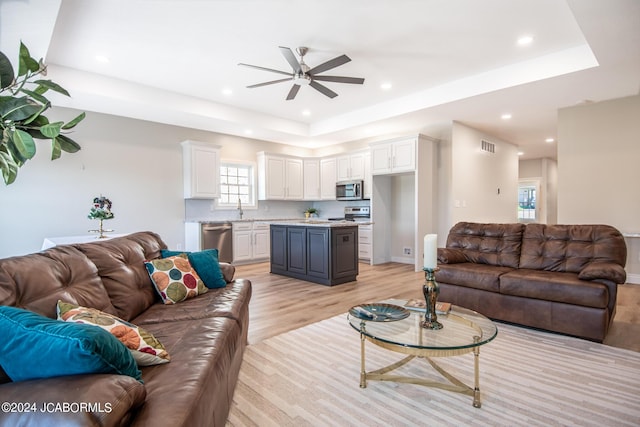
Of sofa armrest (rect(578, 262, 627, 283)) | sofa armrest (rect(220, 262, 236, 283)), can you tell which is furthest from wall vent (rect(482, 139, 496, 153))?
sofa armrest (rect(220, 262, 236, 283))

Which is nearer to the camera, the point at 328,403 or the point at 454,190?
the point at 328,403

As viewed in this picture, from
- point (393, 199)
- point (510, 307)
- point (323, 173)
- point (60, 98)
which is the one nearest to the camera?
point (510, 307)

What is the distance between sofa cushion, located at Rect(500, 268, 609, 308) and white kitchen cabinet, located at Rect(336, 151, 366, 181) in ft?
13.7

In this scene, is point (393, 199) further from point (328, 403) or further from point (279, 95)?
point (328, 403)

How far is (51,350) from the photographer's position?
945 mm

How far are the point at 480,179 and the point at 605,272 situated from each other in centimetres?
416

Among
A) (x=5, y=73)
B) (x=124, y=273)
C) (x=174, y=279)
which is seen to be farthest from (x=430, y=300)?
(x=5, y=73)

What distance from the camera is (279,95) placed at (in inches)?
211

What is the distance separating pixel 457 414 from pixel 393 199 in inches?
213

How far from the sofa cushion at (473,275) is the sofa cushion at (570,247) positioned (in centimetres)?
33

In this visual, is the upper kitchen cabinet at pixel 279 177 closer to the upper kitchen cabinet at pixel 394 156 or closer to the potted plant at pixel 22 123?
the upper kitchen cabinet at pixel 394 156

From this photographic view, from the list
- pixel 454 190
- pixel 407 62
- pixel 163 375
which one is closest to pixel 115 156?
A: pixel 407 62

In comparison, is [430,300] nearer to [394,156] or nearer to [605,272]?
[605,272]

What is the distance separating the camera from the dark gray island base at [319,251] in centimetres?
468
